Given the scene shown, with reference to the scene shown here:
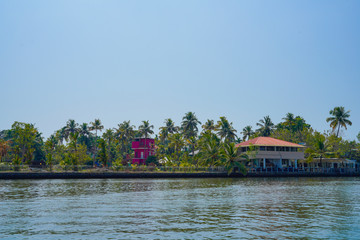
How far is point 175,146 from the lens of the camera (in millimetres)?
88625

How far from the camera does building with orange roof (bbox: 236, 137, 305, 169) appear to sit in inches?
2825

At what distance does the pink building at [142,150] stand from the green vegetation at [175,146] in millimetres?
2977

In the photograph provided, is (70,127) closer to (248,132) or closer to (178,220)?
(248,132)

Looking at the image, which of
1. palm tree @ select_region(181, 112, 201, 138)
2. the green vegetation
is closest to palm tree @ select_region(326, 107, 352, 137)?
the green vegetation

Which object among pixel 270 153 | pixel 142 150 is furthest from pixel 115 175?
pixel 142 150

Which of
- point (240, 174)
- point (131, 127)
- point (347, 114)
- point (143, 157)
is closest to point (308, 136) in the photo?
point (347, 114)

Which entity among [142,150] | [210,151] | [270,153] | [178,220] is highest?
[142,150]

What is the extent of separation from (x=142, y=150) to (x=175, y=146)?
19025 millimetres

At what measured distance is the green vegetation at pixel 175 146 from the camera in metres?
68.9

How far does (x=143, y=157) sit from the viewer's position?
341ft

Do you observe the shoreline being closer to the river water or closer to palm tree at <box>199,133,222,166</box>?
palm tree at <box>199,133,222,166</box>

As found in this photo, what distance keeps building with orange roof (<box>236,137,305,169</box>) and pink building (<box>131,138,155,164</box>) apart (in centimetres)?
3549

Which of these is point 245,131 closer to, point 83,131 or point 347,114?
point 347,114

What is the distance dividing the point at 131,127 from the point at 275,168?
180ft
